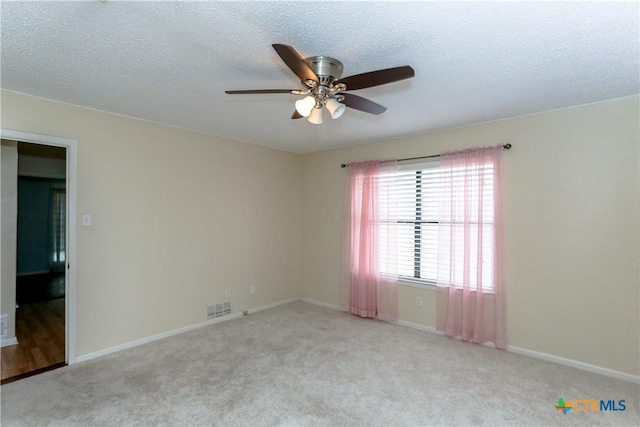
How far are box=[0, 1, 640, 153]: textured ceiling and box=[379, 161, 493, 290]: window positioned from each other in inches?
39.1

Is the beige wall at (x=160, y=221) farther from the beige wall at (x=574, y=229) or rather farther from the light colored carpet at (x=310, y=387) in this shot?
the beige wall at (x=574, y=229)

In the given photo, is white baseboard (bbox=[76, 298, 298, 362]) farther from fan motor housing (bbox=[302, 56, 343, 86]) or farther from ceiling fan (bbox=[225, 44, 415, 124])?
fan motor housing (bbox=[302, 56, 343, 86])

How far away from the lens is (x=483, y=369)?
2.86m

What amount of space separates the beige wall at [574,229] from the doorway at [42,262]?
14.0 feet

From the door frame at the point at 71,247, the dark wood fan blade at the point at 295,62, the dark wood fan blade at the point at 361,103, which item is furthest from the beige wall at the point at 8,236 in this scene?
the dark wood fan blade at the point at 361,103

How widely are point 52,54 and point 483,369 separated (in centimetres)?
416

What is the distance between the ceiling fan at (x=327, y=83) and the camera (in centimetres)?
175

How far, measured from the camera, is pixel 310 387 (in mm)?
2539

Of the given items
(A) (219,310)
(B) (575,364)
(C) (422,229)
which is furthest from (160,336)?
(B) (575,364)

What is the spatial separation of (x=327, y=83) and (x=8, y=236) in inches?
152

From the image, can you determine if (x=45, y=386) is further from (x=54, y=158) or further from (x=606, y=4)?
(x=54, y=158)

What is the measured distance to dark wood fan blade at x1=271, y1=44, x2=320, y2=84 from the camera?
4.95 ft

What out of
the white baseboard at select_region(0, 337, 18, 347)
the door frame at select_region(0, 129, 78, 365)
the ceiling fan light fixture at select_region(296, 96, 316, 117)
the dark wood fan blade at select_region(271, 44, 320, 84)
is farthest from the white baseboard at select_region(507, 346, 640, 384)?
the white baseboard at select_region(0, 337, 18, 347)

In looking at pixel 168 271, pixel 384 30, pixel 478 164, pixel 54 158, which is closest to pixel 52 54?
pixel 384 30
